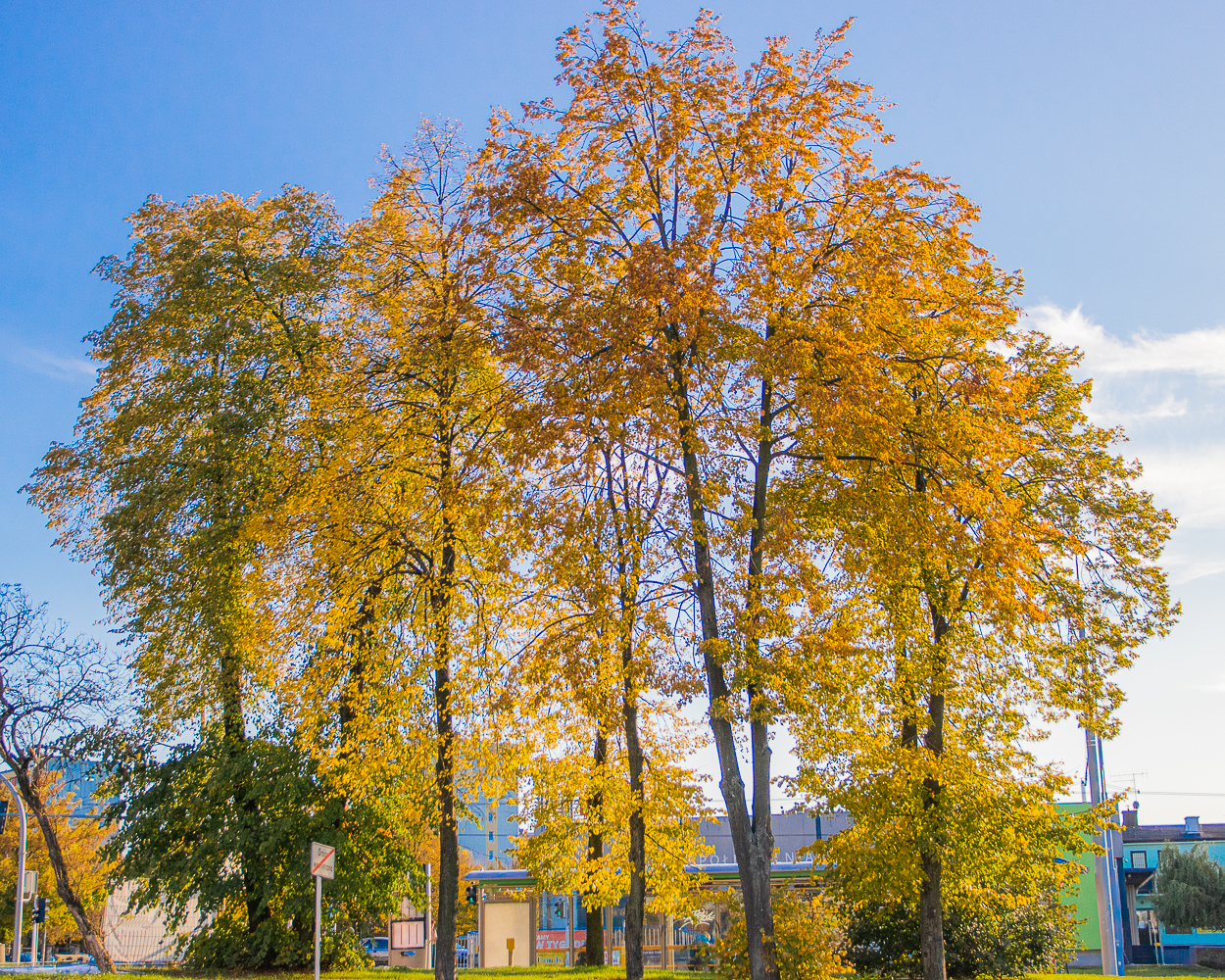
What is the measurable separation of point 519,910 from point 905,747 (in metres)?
23.7

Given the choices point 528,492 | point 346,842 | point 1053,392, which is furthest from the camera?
point 346,842

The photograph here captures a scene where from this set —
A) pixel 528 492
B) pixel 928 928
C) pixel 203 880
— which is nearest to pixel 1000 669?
pixel 928 928

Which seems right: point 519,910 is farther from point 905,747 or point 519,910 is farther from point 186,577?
point 905,747

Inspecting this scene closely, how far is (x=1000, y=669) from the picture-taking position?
63.9ft

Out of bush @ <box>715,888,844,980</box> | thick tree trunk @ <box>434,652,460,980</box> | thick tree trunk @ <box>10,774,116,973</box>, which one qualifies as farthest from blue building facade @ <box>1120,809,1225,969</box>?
thick tree trunk @ <box>10,774,116,973</box>

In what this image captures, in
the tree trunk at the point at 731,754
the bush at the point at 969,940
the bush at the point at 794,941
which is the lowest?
the bush at the point at 969,940

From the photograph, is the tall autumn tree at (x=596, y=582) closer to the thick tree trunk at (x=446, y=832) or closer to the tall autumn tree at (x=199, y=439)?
the thick tree trunk at (x=446, y=832)

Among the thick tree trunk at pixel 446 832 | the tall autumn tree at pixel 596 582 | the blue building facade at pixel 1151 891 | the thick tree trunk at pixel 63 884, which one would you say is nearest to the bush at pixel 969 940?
the tall autumn tree at pixel 596 582

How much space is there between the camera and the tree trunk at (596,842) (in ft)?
81.5

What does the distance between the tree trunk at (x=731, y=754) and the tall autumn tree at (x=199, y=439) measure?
10.1 m

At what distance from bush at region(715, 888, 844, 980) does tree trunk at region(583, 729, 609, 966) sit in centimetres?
558

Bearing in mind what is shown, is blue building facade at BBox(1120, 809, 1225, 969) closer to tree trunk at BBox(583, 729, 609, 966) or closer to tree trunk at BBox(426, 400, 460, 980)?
tree trunk at BBox(583, 729, 609, 966)

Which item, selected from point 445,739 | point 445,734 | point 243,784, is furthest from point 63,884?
point 445,739

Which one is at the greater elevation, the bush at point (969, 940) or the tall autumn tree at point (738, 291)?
the tall autumn tree at point (738, 291)
